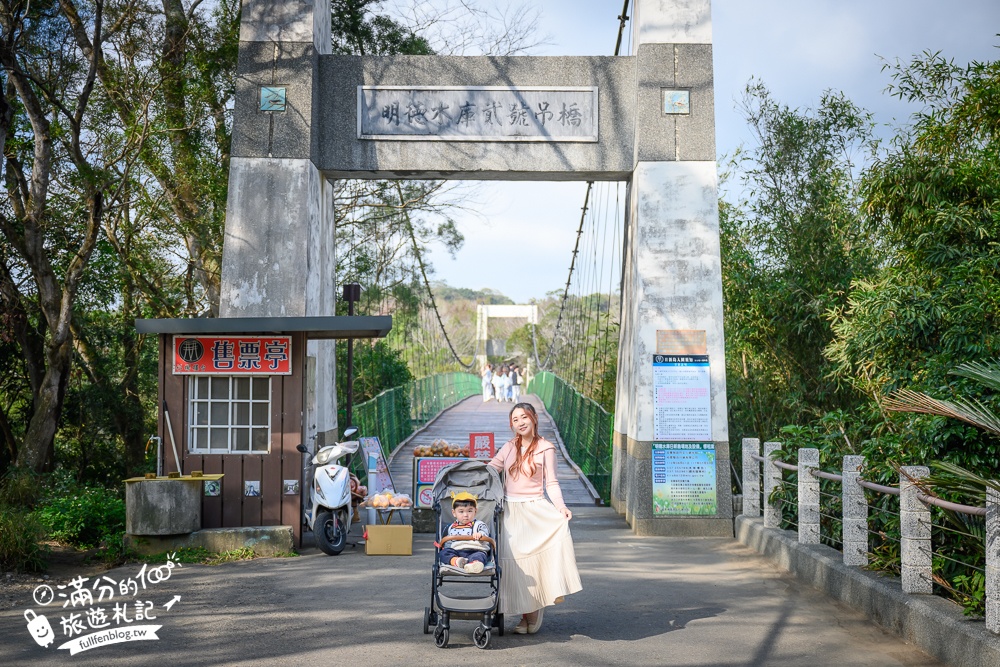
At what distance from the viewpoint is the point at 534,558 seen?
5.21 meters

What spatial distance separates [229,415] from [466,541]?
381 centimetres

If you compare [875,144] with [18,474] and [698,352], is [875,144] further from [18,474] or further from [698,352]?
[18,474]

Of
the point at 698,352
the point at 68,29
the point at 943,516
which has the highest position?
the point at 68,29

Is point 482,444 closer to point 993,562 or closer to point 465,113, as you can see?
point 465,113

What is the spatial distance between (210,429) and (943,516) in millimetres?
5626

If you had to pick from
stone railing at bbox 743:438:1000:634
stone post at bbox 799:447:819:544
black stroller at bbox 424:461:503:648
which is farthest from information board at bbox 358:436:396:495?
black stroller at bbox 424:461:503:648

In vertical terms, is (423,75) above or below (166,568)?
above

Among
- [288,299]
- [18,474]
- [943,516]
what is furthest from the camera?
[18,474]

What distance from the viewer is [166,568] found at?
23.2 feet

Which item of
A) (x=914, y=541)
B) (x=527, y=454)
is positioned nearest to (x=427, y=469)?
(x=527, y=454)

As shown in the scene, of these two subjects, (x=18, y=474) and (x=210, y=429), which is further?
(x=18, y=474)

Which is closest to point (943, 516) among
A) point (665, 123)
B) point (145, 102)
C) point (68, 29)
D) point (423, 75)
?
point (665, 123)

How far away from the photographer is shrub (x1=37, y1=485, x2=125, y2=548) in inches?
314

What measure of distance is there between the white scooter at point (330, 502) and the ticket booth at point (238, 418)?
16 centimetres
